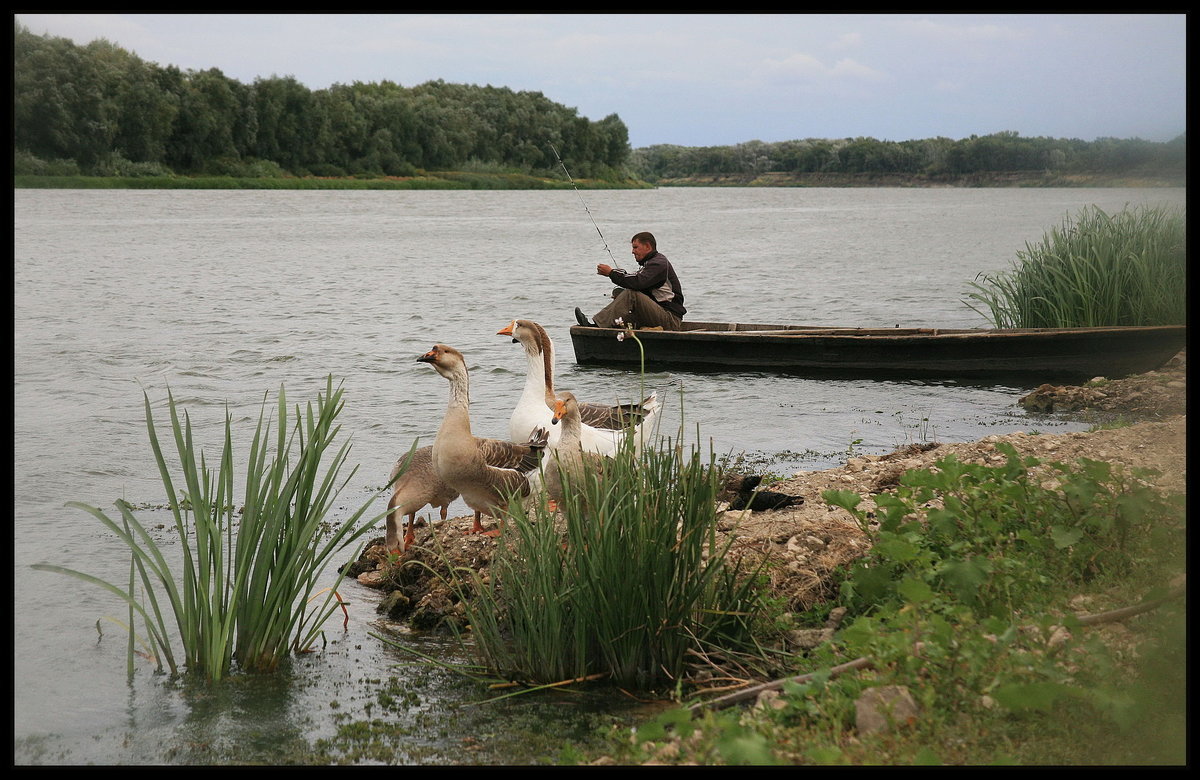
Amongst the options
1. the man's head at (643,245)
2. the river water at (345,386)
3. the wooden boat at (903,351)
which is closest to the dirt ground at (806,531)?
the river water at (345,386)

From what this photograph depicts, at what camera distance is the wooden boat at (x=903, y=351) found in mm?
15609

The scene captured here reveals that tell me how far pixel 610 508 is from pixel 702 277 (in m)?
35.3

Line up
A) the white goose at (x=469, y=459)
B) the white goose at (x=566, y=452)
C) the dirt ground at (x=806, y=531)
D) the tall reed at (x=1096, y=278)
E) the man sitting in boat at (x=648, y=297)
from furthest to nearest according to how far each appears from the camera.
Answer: the man sitting in boat at (x=648, y=297), the tall reed at (x=1096, y=278), the white goose at (x=469, y=459), the white goose at (x=566, y=452), the dirt ground at (x=806, y=531)

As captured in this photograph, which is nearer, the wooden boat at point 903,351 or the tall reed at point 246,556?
the tall reed at point 246,556

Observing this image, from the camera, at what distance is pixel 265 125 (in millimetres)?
90812

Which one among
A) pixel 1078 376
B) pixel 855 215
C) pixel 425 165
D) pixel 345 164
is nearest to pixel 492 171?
pixel 425 165

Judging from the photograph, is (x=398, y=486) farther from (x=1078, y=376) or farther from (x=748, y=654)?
(x=1078, y=376)

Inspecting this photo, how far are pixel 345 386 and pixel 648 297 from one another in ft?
16.6

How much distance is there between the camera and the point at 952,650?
425 centimetres

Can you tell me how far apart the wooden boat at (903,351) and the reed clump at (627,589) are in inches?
461

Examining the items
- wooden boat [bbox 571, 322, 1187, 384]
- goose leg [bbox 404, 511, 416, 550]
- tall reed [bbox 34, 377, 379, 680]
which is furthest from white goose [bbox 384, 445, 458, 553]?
wooden boat [bbox 571, 322, 1187, 384]

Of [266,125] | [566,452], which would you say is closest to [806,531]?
[566,452]

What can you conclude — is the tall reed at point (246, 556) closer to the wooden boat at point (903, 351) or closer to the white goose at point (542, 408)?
the white goose at point (542, 408)

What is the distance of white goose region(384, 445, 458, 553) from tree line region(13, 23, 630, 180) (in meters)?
61.3
